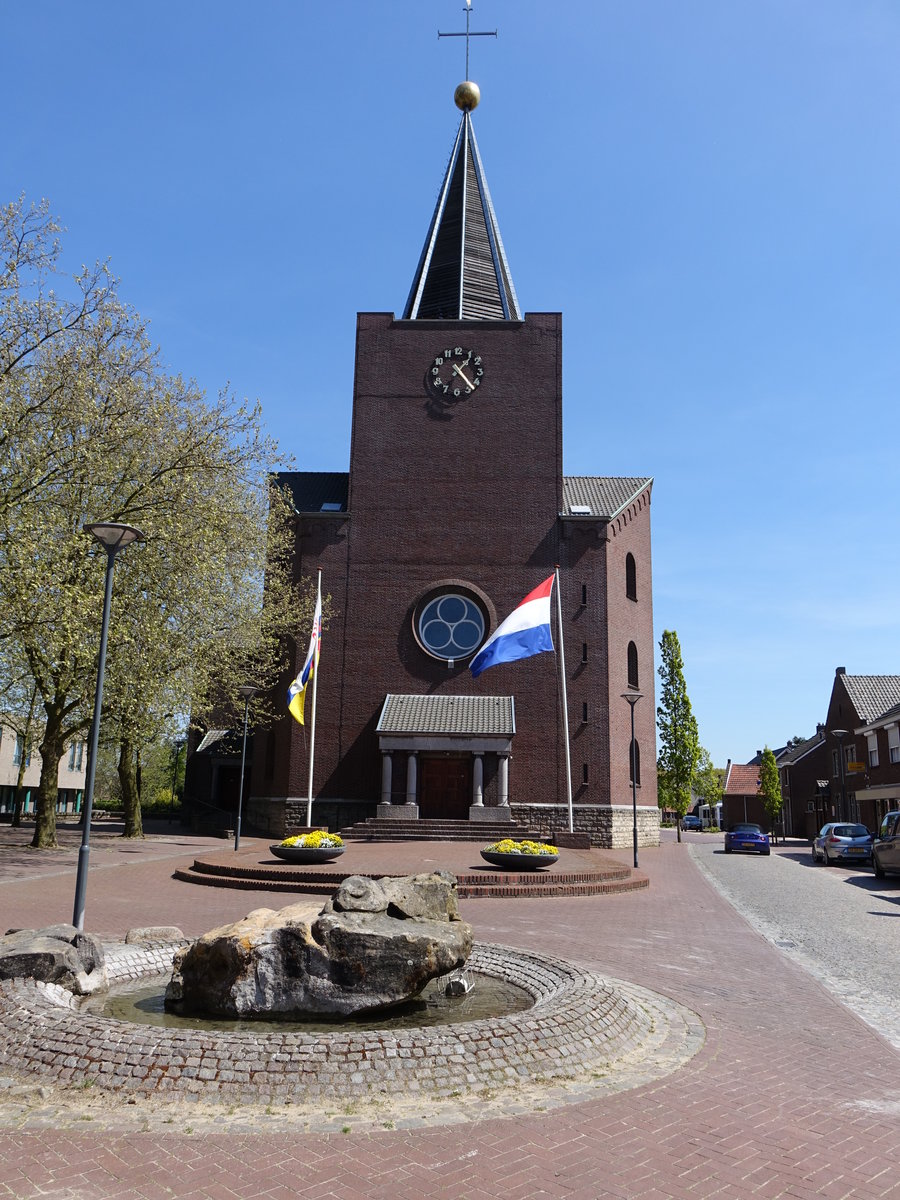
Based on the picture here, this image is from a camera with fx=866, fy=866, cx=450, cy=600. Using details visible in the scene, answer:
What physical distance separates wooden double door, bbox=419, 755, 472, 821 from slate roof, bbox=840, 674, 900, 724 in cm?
2481

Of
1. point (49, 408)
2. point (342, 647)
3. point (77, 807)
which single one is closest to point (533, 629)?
point (342, 647)

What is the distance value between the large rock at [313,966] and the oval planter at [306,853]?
1148 centimetres

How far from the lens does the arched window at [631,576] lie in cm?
3634

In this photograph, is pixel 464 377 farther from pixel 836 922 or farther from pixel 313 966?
pixel 313 966

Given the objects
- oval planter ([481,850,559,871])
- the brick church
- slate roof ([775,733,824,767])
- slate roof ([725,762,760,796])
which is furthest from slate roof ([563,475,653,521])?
slate roof ([725,762,760,796])

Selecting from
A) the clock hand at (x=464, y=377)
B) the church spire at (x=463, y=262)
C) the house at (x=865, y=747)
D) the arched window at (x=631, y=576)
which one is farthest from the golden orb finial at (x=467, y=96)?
the house at (x=865, y=747)

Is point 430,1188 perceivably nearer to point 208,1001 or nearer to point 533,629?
point 208,1001

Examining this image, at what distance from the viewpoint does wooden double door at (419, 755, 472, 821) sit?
101 ft

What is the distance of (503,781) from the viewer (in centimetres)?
3022

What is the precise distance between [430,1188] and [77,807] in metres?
72.3

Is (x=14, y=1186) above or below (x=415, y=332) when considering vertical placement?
below

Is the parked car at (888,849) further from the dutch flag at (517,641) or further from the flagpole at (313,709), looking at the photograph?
the flagpole at (313,709)

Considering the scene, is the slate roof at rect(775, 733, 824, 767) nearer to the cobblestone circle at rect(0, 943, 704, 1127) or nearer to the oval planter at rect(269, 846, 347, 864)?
the oval planter at rect(269, 846, 347, 864)

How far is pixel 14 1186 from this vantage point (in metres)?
4.26
